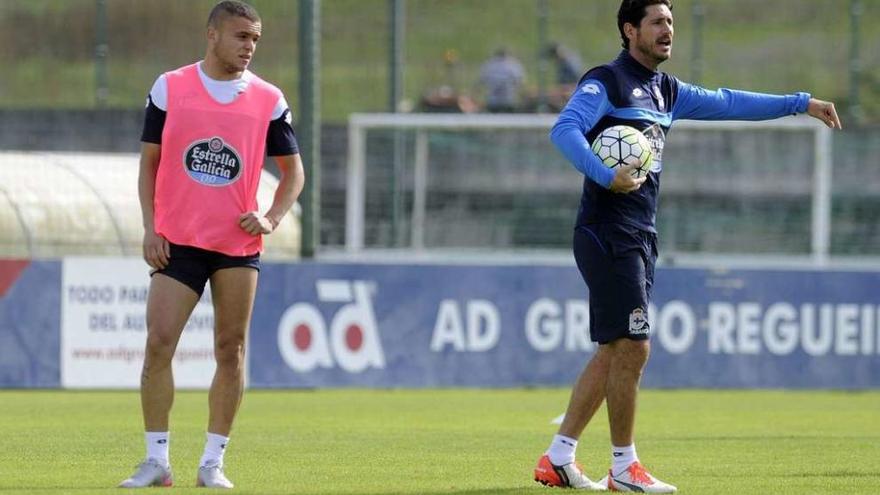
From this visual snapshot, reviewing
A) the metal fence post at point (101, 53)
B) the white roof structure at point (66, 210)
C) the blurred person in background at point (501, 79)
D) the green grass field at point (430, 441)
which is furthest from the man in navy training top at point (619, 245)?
the blurred person in background at point (501, 79)

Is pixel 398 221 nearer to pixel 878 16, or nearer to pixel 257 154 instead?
pixel 878 16

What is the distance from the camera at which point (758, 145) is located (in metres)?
24.2

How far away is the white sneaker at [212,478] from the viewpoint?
25.3ft

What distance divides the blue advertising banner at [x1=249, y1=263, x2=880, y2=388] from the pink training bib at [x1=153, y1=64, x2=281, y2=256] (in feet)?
28.4

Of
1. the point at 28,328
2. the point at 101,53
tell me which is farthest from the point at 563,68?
the point at 28,328

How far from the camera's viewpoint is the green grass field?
27.5 ft

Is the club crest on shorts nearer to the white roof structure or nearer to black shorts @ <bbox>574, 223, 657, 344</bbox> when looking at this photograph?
black shorts @ <bbox>574, 223, 657, 344</bbox>

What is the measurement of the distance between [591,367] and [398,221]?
42.5 ft

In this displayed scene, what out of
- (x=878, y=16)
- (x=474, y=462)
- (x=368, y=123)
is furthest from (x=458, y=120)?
(x=474, y=462)

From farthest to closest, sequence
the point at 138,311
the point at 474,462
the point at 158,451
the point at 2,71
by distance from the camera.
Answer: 1. the point at 2,71
2. the point at 138,311
3. the point at 474,462
4. the point at 158,451

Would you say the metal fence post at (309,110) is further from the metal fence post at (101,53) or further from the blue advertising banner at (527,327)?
the metal fence post at (101,53)

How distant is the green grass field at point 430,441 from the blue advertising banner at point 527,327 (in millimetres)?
408

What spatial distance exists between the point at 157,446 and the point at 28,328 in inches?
346

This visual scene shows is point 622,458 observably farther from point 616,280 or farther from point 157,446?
point 157,446
